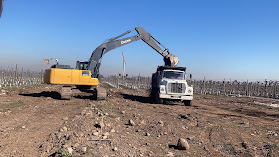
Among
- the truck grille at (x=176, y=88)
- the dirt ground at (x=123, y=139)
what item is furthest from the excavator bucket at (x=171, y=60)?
the dirt ground at (x=123, y=139)

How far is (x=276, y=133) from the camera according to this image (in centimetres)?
752

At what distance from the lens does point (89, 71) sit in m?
14.1

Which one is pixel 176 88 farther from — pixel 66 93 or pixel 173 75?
pixel 66 93

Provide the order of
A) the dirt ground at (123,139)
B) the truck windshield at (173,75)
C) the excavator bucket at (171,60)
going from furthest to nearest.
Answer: the excavator bucket at (171,60), the truck windshield at (173,75), the dirt ground at (123,139)

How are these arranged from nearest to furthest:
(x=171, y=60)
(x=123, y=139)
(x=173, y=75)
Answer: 1. (x=123, y=139)
2. (x=173, y=75)
3. (x=171, y=60)

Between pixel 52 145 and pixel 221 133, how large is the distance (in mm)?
5227

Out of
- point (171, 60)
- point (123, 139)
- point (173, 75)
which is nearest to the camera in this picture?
point (123, 139)

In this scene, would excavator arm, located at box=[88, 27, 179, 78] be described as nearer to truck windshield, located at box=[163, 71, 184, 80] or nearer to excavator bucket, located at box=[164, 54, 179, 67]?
excavator bucket, located at box=[164, 54, 179, 67]

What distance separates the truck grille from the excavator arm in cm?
310

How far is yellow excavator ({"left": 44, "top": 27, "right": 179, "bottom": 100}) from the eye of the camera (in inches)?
517

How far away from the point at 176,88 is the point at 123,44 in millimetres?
5692

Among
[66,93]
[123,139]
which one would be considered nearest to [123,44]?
[66,93]

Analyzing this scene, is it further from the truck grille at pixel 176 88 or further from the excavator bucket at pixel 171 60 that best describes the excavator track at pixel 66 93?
the excavator bucket at pixel 171 60

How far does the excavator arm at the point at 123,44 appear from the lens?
1536cm
